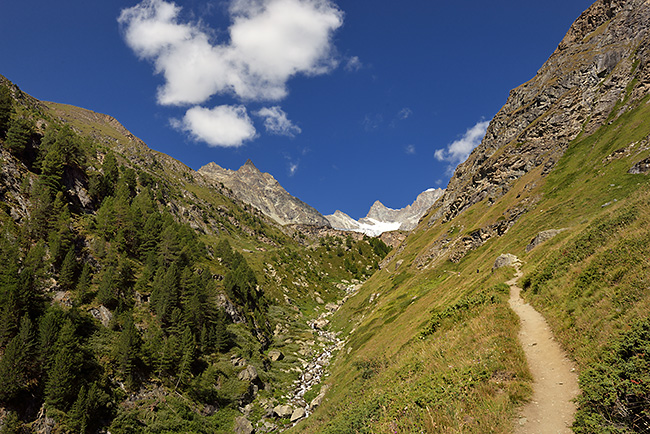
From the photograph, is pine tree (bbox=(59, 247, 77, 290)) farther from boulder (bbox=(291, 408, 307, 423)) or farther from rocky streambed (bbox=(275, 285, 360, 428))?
boulder (bbox=(291, 408, 307, 423))

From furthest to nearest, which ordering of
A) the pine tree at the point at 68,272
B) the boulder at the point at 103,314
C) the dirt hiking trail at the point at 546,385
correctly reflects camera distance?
the pine tree at the point at 68,272 → the boulder at the point at 103,314 → the dirt hiking trail at the point at 546,385

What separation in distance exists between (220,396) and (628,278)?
58456 mm

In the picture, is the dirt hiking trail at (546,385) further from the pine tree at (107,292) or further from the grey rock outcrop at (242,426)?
the pine tree at (107,292)

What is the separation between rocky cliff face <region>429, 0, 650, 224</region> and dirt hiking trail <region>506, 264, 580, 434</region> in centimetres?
8356

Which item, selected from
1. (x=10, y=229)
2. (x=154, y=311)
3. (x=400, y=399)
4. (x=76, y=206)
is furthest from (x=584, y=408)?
(x=76, y=206)

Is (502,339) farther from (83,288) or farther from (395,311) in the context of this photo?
(83,288)

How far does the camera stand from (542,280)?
26.1 metres

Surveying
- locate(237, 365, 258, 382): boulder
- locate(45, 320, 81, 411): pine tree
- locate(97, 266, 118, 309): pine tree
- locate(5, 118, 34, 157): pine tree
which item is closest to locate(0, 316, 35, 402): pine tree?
locate(45, 320, 81, 411): pine tree

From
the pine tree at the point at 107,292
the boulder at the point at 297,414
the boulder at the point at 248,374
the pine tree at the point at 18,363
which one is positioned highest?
the pine tree at the point at 107,292

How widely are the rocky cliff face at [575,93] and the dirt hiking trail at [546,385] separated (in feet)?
274

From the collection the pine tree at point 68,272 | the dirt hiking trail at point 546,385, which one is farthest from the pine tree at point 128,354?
the dirt hiking trail at point 546,385

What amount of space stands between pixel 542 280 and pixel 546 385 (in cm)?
1650

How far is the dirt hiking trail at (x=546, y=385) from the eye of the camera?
10758 millimetres

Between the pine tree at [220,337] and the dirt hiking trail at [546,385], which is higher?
the pine tree at [220,337]
